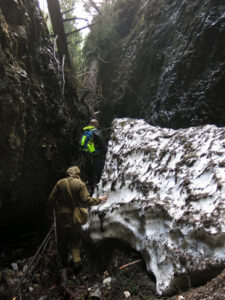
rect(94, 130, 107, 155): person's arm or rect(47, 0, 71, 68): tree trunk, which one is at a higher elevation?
rect(47, 0, 71, 68): tree trunk

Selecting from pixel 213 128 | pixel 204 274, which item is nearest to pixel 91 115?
pixel 213 128

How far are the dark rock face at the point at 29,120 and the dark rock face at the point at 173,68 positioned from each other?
191 cm

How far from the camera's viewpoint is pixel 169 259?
3.03 metres

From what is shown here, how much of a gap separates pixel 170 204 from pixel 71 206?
204cm

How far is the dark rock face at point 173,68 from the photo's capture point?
552cm

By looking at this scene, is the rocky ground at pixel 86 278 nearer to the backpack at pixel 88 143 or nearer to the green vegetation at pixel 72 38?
the backpack at pixel 88 143

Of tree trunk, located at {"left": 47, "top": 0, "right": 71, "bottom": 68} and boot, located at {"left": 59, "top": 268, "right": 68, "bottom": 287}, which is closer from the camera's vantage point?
boot, located at {"left": 59, "top": 268, "right": 68, "bottom": 287}

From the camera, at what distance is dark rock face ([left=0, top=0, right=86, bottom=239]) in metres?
4.24

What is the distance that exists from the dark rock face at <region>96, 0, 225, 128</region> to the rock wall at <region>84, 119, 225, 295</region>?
4.56 ft

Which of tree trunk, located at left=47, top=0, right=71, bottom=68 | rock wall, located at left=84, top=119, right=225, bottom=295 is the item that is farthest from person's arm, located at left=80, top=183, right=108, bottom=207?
tree trunk, located at left=47, top=0, right=71, bottom=68

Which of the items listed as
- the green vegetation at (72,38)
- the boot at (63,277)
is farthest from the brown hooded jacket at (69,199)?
the green vegetation at (72,38)

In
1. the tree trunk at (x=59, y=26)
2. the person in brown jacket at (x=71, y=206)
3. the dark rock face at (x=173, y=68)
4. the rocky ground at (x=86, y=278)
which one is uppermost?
the tree trunk at (x=59, y=26)

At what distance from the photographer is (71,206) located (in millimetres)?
4711

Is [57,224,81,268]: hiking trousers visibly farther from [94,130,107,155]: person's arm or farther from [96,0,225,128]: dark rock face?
[96,0,225,128]: dark rock face
